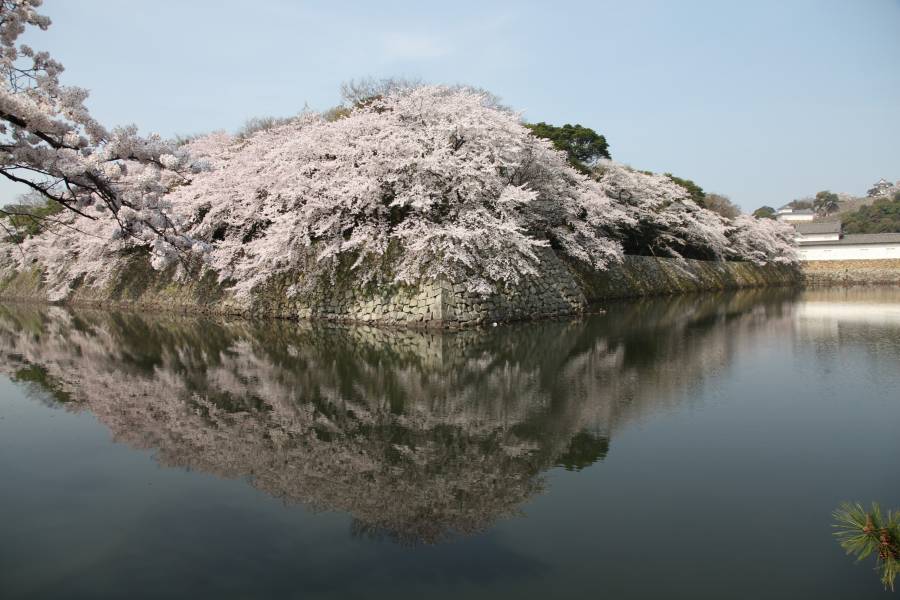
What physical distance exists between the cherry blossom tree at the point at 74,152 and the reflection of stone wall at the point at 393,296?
34.6ft

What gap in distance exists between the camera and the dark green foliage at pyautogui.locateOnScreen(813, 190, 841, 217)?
8412 cm

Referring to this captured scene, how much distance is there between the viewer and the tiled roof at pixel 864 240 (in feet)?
140

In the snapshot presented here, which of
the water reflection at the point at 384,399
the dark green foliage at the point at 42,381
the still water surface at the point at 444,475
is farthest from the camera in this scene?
the dark green foliage at the point at 42,381

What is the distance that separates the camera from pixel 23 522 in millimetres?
4234

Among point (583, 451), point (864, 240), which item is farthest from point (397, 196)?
point (864, 240)

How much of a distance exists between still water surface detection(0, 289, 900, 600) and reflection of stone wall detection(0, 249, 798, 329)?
4596 millimetres

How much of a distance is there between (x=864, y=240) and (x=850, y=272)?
268 centimetres

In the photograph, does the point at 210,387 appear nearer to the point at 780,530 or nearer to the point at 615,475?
the point at 615,475

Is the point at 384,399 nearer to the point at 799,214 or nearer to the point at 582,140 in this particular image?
A: the point at 582,140

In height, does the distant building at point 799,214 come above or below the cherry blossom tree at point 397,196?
above

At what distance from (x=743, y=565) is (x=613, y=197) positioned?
27468 mm

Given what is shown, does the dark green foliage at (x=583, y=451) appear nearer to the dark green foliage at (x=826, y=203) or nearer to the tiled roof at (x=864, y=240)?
the tiled roof at (x=864, y=240)

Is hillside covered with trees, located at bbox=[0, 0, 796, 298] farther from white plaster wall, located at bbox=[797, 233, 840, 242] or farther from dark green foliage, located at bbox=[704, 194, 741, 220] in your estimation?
white plaster wall, located at bbox=[797, 233, 840, 242]

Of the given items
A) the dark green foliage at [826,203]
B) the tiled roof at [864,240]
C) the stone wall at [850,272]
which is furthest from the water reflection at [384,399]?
the dark green foliage at [826,203]
